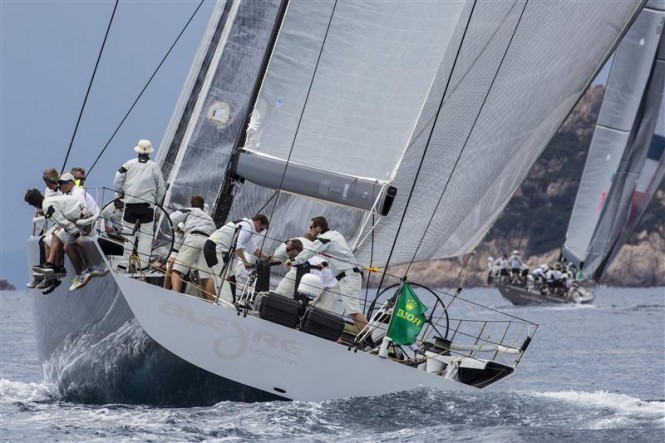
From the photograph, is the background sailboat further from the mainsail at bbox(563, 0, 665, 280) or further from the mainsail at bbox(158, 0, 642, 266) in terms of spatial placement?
the mainsail at bbox(158, 0, 642, 266)

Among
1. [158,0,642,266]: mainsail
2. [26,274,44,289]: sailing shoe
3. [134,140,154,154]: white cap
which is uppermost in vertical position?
[158,0,642,266]: mainsail

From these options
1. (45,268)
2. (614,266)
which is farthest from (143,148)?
(614,266)

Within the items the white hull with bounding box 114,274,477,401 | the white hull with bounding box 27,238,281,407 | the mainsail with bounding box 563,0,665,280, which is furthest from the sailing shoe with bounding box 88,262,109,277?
the mainsail with bounding box 563,0,665,280

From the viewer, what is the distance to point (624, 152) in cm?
4256

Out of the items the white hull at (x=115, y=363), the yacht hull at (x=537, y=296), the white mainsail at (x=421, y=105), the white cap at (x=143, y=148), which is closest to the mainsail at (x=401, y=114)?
the white mainsail at (x=421, y=105)

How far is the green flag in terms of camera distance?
11.9 meters

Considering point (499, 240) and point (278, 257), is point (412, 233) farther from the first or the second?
point (499, 240)

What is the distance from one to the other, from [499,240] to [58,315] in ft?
284

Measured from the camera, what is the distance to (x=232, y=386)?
11320mm

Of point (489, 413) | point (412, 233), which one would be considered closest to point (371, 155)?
point (412, 233)

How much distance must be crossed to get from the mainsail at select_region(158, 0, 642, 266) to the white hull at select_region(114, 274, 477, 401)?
2007mm

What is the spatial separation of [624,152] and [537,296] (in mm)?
8326

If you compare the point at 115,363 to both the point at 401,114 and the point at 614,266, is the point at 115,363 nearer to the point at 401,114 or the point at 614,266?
the point at 401,114

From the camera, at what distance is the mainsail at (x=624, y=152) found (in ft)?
132
